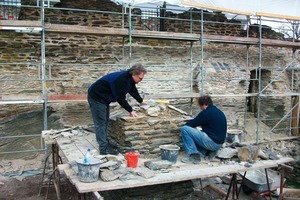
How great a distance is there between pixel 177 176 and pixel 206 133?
1.20 meters

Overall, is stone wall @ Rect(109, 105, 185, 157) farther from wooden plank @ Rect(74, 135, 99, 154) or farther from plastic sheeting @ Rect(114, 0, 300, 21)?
plastic sheeting @ Rect(114, 0, 300, 21)

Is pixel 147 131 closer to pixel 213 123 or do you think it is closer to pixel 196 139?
pixel 196 139

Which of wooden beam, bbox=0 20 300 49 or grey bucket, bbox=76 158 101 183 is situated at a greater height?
wooden beam, bbox=0 20 300 49

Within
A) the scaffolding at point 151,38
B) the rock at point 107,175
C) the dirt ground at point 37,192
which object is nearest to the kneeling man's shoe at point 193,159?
the dirt ground at point 37,192

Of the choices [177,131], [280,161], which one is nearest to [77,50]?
[177,131]

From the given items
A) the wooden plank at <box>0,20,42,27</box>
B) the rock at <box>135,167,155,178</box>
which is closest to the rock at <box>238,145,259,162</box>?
the rock at <box>135,167,155,178</box>

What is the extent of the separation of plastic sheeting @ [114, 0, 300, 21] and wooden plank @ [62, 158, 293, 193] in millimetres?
5420

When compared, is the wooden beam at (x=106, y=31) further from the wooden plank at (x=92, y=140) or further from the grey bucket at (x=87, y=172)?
the grey bucket at (x=87, y=172)

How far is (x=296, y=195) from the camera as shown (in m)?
6.39

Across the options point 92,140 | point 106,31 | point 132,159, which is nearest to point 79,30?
point 106,31

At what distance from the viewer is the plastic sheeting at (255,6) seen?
374 inches

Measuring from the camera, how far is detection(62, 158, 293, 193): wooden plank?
3.91 metres

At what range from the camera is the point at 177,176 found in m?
4.37

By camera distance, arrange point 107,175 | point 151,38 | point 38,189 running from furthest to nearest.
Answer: point 151,38 → point 38,189 → point 107,175
